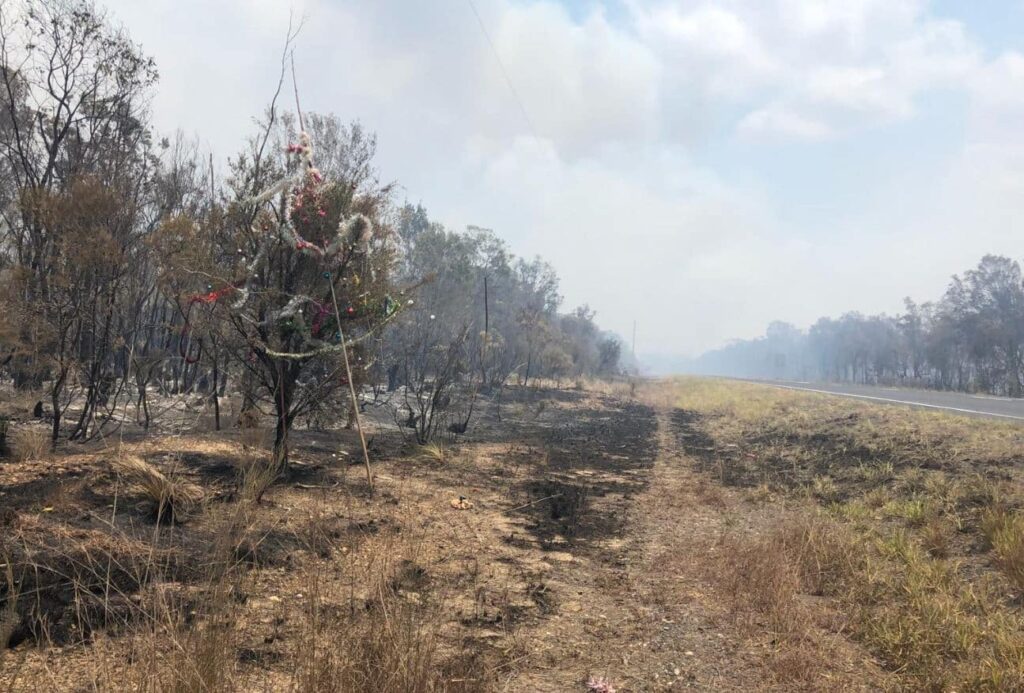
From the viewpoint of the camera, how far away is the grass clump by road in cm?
357

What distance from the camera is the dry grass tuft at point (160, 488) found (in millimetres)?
4965

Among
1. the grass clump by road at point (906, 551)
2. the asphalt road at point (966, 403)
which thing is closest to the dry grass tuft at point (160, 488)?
the grass clump by road at point (906, 551)

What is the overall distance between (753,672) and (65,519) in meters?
5.17

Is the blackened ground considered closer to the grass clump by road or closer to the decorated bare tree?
the grass clump by road

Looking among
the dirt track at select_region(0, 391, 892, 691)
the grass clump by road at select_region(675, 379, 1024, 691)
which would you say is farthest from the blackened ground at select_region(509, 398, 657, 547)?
the grass clump by road at select_region(675, 379, 1024, 691)

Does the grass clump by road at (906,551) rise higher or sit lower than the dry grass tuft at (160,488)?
lower

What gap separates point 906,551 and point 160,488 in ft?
22.7

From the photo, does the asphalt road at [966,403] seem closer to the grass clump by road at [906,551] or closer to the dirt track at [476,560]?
the grass clump by road at [906,551]

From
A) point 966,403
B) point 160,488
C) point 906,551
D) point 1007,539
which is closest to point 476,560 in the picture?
point 160,488

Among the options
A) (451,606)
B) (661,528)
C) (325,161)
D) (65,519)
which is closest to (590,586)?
(451,606)

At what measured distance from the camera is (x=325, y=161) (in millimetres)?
20734

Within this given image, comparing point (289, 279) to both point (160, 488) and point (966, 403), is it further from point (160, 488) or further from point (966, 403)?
point (966, 403)

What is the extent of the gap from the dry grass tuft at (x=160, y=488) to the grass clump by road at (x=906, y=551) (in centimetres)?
483

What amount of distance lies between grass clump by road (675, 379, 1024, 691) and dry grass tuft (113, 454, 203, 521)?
15.9ft
